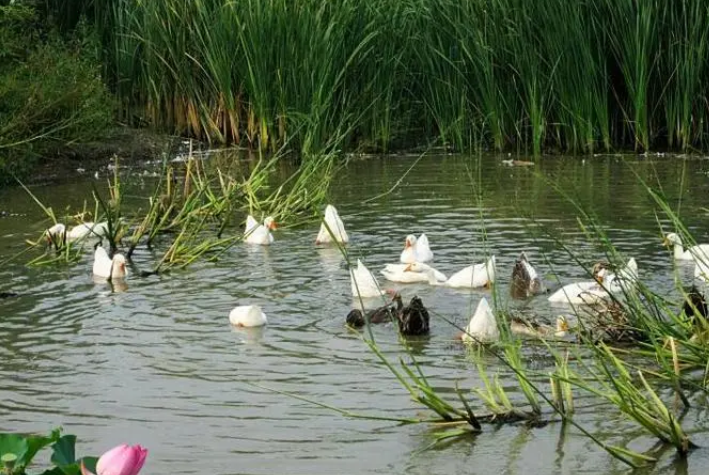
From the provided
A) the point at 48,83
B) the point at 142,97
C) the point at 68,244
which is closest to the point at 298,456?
the point at 68,244

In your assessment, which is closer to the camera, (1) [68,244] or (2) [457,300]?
(2) [457,300]

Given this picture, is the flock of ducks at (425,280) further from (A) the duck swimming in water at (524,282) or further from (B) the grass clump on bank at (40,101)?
(B) the grass clump on bank at (40,101)

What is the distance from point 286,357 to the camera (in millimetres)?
6105

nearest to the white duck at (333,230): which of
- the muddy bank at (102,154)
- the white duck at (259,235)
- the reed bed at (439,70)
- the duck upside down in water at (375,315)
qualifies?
the white duck at (259,235)

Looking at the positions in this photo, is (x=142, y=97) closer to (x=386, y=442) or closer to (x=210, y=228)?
(x=210, y=228)

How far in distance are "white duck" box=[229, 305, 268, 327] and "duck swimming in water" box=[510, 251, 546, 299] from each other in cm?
135

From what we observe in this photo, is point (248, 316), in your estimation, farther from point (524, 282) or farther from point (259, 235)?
point (259, 235)

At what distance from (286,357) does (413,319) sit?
24.6 inches

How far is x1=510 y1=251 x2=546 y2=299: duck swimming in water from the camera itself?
7.21 metres

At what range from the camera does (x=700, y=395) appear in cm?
526

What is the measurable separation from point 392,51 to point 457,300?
7765mm

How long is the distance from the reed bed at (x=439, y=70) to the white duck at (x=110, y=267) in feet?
17.4

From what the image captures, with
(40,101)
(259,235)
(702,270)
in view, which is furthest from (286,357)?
(40,101)

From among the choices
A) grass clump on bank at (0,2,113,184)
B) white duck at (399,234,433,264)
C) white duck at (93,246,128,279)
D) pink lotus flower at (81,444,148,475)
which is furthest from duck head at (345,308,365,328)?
grass clump on bank at (0,2,113,184)
